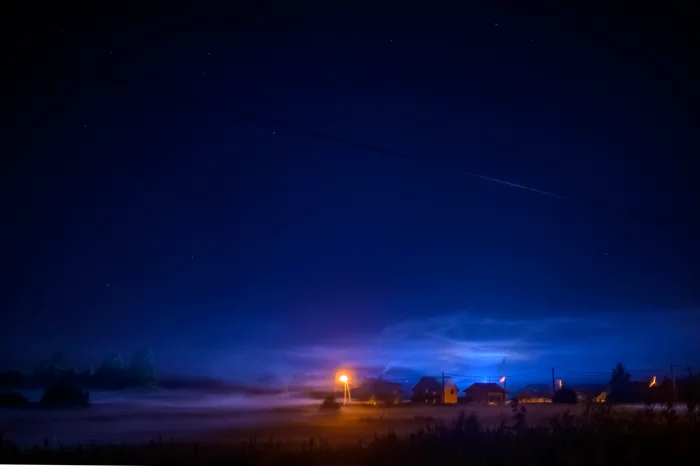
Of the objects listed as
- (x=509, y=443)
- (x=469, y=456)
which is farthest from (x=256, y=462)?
(x=509, y=443)

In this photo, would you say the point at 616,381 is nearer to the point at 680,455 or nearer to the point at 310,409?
the point at 310,409

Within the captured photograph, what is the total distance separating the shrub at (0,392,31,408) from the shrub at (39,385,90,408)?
545mm

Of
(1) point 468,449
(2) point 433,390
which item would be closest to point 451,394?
(2) point 433,390

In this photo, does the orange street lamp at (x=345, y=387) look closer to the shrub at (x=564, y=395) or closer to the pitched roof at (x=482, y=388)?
the shrub at (x=564, y=395)

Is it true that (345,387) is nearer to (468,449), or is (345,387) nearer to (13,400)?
(13,400)

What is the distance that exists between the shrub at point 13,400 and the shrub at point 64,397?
1.79ft

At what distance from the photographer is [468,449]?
41.7 feet

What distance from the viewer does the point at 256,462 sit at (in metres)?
12.0

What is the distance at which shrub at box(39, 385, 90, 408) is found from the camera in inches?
834

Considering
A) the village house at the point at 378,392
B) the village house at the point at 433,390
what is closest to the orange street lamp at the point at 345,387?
the village house at the point at 378,392

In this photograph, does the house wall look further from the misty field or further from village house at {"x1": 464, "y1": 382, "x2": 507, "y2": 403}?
the misty field

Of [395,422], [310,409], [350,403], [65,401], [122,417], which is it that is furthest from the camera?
[350,403]

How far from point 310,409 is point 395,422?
18.6 ft

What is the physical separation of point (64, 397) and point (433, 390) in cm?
2765
